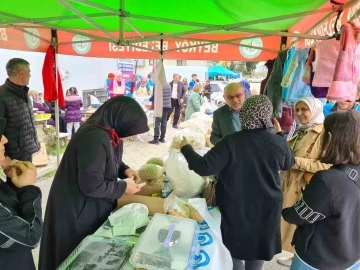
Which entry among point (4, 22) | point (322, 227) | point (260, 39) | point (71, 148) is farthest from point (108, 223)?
point (260, 39)

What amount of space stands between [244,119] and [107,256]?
1.06 m

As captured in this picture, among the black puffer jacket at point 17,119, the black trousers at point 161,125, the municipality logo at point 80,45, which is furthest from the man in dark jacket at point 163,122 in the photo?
the black puffer jacket at point 17,119

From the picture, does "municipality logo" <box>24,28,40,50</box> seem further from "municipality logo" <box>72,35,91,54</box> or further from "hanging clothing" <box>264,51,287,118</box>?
"hanging clothing" <box>264,51,287,118</box>

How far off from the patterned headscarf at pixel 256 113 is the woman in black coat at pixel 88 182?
610 millimetres

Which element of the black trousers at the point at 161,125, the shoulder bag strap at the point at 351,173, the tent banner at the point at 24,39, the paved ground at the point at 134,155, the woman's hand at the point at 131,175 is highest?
the tent banner at the point at 24,39

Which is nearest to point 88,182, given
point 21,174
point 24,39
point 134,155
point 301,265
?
point 21,174

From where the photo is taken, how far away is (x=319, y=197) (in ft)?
4.33

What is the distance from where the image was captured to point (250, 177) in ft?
5.55

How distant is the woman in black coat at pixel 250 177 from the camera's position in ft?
5.45

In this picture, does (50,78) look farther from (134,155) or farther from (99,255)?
(134,155)

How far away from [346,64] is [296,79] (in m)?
0.77

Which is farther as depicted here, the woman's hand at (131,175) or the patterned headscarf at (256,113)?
the woman's hand at (131,175)

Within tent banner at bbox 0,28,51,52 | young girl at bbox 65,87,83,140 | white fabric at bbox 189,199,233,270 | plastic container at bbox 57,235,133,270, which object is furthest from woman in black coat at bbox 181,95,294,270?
young girl at bbox 65,87,83,140

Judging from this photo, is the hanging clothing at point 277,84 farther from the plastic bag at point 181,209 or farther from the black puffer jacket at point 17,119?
the black puffer jacket at point 17,119
